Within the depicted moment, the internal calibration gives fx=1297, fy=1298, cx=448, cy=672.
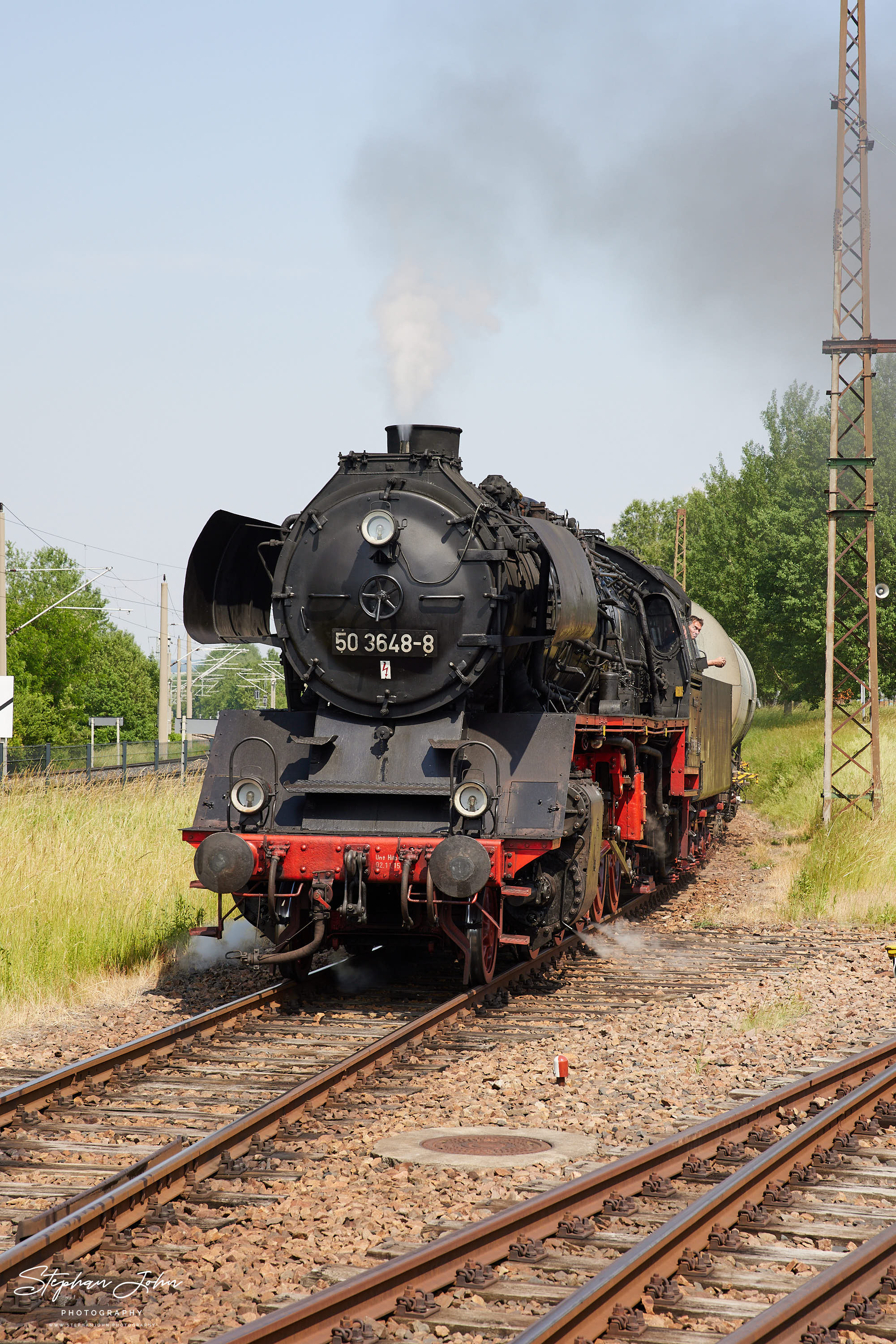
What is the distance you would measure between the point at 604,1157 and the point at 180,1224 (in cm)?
177

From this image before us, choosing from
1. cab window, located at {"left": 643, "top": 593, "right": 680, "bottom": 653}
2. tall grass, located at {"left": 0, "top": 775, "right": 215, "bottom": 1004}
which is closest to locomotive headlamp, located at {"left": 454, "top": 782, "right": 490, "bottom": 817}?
tall grass, located at {"left": 0, "top": 775, "right": 215, "bottom": 1004}

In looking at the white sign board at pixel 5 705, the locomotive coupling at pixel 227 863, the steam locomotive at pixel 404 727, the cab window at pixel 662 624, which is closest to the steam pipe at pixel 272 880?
the steam locomotive at pixel 404 727

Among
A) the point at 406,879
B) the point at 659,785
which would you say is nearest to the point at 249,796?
the point at 406,879

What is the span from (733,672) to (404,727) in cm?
1325

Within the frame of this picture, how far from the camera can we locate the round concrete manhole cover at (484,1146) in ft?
17.3

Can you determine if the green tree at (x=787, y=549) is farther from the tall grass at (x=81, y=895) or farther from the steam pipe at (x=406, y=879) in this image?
the steam pipe at (x=406, y=879)

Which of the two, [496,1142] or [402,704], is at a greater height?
[402,704]

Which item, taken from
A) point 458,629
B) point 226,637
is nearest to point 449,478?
point 458,629

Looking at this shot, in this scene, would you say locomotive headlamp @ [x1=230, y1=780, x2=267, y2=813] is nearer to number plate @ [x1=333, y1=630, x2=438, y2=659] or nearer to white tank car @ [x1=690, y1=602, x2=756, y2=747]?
number plate @ [x1=333, y1=630, x2=438, y2=659]

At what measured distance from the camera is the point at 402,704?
28.1 ft

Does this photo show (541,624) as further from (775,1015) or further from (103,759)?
(103,759)

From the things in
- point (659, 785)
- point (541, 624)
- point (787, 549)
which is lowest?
point (659, 785)

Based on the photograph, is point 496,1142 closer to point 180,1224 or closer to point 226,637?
point 180,1224

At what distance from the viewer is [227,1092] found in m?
6.25
